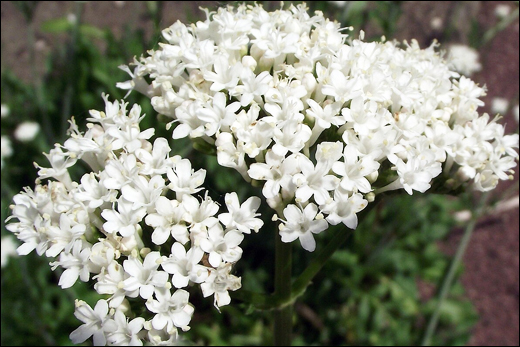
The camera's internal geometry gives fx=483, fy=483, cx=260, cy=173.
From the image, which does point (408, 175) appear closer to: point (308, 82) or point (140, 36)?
point (308, 82)

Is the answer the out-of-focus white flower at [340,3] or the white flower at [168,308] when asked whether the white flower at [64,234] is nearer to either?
the white flower at [168,308]

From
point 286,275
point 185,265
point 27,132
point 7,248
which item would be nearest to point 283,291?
point 286,275

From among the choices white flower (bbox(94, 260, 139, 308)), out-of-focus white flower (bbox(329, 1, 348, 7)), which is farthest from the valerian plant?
out-of-focus white flower (bbox(329, 1, 348, 7))

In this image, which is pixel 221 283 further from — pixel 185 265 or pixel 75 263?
pixel 75 263

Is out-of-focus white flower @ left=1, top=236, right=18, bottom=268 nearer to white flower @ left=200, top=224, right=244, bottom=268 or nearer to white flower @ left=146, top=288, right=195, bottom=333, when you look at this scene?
white flower @ left=146, top=288, right=195, bottom=333

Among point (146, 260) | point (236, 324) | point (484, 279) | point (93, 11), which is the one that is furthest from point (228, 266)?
point (93, 11)

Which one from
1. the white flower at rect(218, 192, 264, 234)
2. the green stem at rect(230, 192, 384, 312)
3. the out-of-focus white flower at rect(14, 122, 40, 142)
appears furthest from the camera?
the out-of-focus white flower at rect(14, 122, 40, 142)
